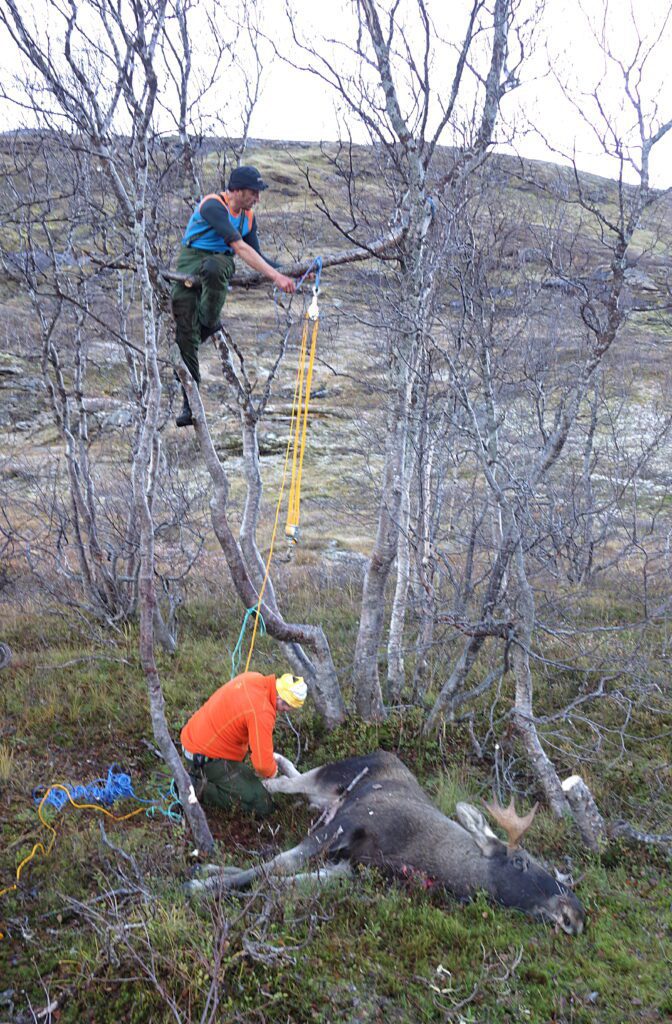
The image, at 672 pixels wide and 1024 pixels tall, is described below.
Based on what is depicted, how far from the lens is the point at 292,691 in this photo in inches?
228

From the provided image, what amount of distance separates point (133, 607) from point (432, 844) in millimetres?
5658

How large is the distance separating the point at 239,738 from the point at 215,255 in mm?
3734

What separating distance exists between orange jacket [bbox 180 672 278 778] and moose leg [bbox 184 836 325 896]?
720 mm

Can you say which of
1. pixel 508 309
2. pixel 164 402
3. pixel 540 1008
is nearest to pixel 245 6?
pixel 508 309

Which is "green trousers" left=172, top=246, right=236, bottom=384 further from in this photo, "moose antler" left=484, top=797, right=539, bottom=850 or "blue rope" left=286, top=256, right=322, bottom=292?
"moose antler" left=484, top=797, right=539, bottom=850

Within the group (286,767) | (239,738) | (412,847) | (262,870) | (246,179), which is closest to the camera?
(262,870)

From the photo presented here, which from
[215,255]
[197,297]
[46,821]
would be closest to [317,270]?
[215,255]

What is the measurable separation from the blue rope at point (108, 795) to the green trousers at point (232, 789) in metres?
0.30

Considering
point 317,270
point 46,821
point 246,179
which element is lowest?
point 46,821

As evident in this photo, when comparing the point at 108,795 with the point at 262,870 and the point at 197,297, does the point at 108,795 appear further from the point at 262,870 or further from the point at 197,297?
the point at 197,297

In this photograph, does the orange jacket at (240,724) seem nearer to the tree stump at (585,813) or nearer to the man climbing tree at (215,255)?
the tree stump at (585,813)

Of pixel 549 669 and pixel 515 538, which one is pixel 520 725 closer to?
pixel 515 538

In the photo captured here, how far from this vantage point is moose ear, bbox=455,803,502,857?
205 inches

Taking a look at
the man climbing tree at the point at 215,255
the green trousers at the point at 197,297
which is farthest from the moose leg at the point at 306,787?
the man climbing tree at the point at 215,255
